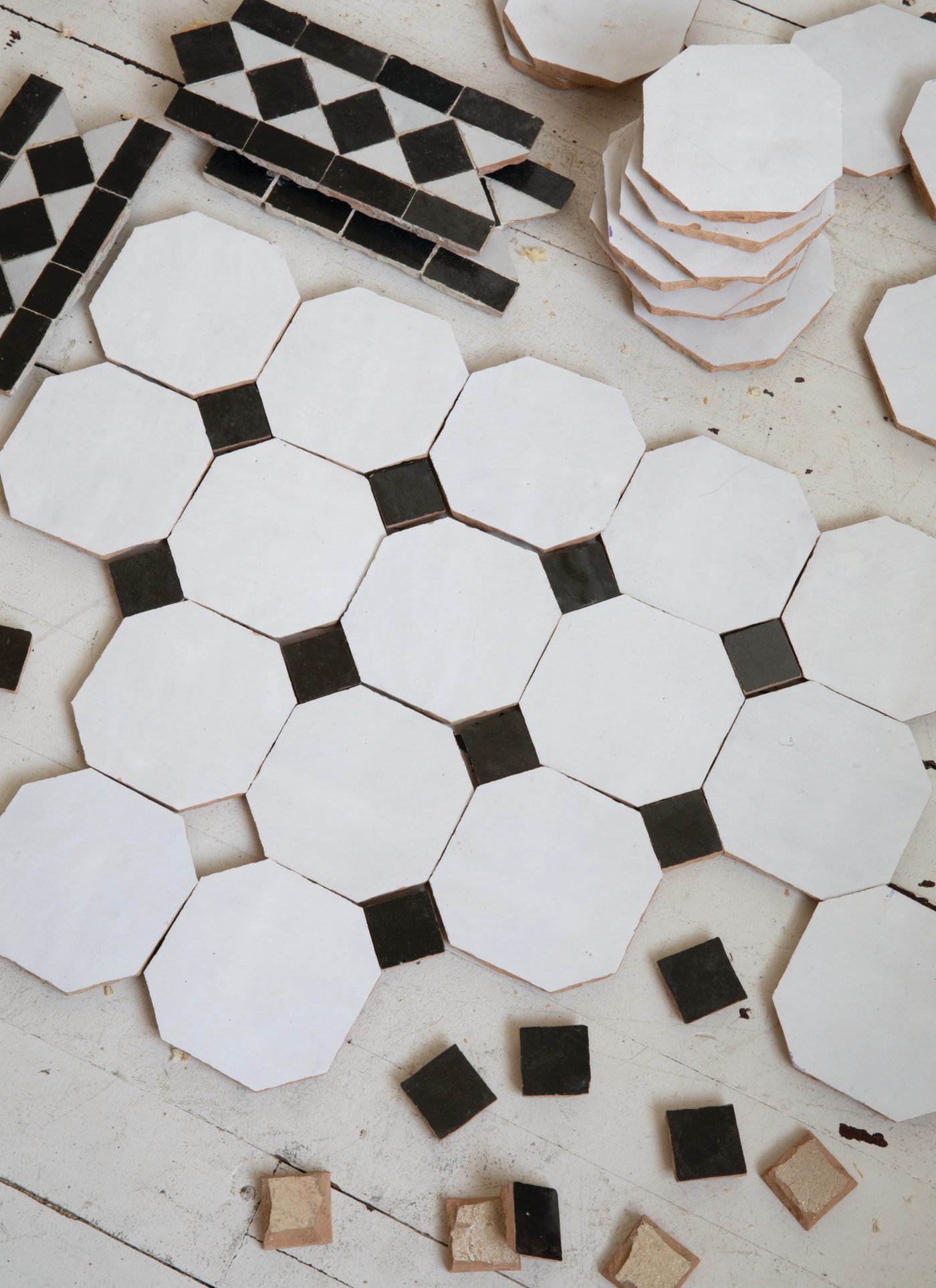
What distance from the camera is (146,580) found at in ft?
5.14

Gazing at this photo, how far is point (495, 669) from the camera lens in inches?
60.7

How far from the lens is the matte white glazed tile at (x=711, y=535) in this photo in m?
1.57

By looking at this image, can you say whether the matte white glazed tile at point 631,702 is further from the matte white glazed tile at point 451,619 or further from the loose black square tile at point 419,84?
the loose black square tile at point 419,84

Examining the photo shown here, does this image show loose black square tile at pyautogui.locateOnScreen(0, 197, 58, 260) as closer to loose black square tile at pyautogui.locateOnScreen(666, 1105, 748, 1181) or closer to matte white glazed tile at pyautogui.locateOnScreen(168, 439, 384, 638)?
matte white glazed tile at pyautogui.locateOnScreen(168, 439, 384, 638)

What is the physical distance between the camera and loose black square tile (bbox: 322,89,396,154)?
5.33 feet

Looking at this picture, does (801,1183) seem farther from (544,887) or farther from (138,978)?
(138,978)

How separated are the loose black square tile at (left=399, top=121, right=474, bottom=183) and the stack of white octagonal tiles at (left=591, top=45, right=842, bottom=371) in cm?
26

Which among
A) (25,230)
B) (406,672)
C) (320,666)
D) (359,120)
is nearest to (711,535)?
(406,672)

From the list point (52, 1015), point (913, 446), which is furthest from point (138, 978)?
point (913, 446)

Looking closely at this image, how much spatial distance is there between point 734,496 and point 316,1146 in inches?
46.1

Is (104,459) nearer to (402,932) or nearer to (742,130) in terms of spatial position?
(402,932)

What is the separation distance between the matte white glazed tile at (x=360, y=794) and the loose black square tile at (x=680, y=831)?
0.29 meters

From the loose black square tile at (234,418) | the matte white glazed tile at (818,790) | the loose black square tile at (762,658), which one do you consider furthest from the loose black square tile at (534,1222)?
the loose black square tile at (234,418)

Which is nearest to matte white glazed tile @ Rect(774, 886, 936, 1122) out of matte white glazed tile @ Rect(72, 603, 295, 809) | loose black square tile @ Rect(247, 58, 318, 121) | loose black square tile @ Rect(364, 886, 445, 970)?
loose black square tile @ Rect(364, 886, 445, 970)
